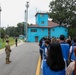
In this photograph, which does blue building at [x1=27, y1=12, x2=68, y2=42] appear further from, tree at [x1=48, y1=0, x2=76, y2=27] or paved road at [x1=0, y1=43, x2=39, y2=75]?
paved road at [x1=0, y1=43, x2=39, y2=75]

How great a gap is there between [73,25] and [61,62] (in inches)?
3443

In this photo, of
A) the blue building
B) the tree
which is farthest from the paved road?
the blue building

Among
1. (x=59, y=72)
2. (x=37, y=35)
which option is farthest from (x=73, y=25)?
(x=59, y=72)

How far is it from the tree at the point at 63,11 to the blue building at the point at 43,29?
7142 mm

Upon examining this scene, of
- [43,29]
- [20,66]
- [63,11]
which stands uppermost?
[63,11]

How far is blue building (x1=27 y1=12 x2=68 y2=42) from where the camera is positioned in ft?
325

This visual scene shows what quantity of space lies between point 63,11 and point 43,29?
13433 mm

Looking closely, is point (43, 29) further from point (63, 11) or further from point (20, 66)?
point (20, 66)

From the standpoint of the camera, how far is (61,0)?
92.3 m

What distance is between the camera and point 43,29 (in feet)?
332

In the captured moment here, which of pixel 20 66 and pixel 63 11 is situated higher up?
pixel 63 11

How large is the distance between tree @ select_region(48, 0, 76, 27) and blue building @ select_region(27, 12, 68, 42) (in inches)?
281

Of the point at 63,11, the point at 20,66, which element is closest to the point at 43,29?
the point at 63,11

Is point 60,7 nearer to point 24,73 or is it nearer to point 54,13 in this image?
point 54,13
